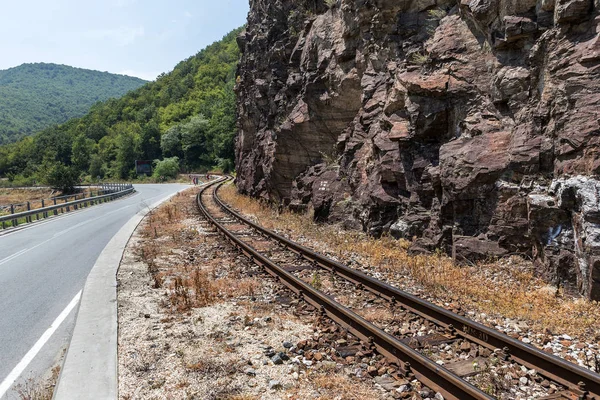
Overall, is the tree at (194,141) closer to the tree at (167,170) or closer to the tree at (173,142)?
the tree at (173,142)

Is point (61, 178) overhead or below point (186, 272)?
overhead

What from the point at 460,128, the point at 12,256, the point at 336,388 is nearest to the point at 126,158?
the point at 12,256

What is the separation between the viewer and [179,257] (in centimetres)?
1143

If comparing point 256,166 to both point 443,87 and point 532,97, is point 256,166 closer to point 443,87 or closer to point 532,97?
point 443,87

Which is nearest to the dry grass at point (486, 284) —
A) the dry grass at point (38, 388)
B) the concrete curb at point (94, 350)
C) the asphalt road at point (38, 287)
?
the concrete curb at point (94, 350)

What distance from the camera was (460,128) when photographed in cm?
1005

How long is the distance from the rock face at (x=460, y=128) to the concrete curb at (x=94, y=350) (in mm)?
7004

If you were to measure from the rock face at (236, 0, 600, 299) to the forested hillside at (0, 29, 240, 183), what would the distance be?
152ft

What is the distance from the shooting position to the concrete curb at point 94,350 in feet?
14.9

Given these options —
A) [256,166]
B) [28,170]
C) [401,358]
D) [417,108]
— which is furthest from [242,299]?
[28,170]

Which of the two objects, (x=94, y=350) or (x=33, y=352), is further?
(x=33, y=352)

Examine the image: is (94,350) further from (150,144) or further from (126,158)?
(126,158)

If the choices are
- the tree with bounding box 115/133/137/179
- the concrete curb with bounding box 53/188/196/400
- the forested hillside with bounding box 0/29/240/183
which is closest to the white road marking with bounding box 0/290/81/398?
the concrete curb with bounding box 53/188/196/400

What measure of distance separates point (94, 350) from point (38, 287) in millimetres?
4995
